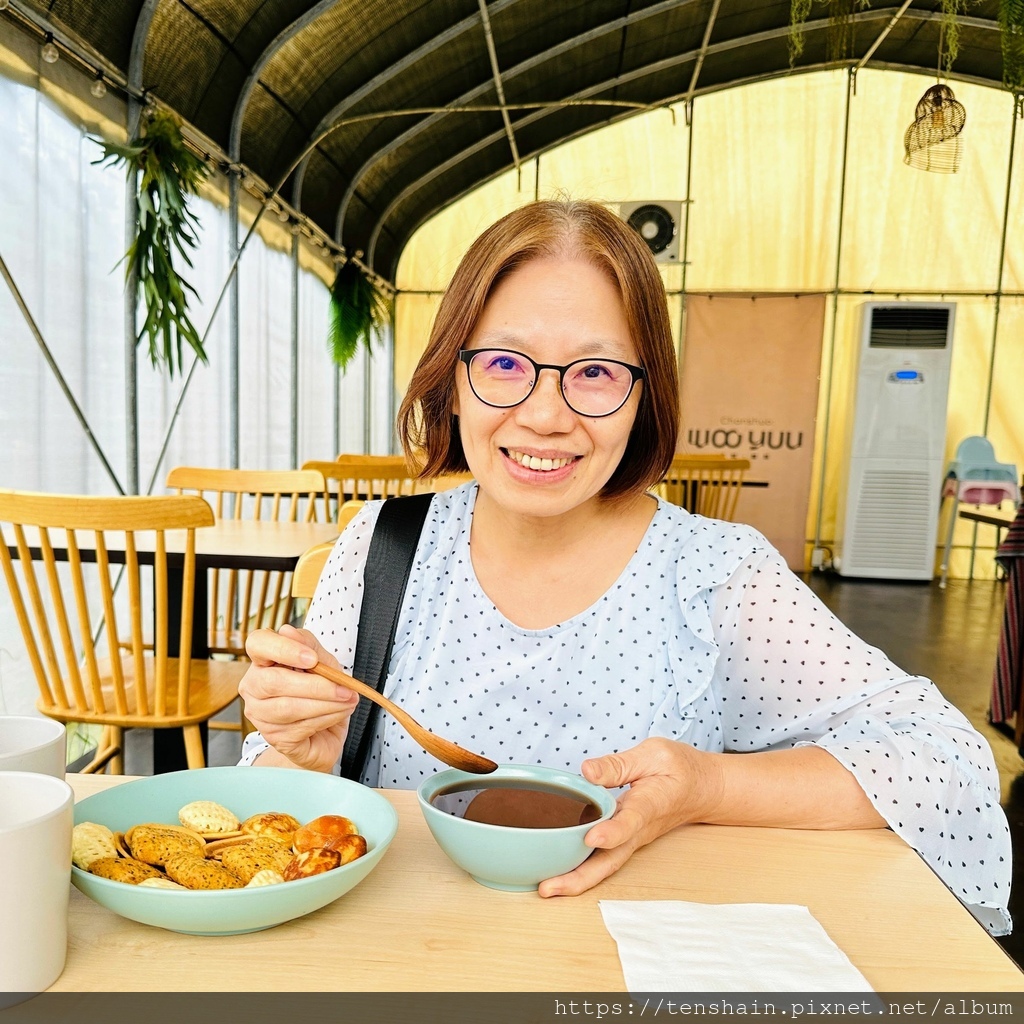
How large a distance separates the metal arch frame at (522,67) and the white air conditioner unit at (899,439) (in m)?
3.55

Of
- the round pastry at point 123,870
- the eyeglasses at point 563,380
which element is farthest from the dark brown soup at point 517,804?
the eyeglasses at point 563,380

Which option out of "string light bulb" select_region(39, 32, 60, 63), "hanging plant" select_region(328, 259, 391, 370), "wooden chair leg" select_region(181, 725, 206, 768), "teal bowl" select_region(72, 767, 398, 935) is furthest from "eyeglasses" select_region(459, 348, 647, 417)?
"hanging plant" select_region(328, 259, 391, 370)

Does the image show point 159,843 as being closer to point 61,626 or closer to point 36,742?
point 36,742

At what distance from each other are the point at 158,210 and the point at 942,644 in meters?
5.13

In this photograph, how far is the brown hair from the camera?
3.75 ft

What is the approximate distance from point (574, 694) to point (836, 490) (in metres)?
8.63

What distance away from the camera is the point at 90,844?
2.27 ft

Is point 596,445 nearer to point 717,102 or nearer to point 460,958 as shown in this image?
point 460,958

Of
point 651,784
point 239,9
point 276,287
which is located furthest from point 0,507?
point 276,287

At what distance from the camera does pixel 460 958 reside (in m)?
0.62

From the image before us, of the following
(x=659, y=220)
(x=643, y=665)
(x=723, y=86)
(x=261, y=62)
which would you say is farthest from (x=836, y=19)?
(x=723, y=86)

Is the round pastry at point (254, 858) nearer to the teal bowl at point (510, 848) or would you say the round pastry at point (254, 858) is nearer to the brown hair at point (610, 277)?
the teal bowl at point (510, 848)

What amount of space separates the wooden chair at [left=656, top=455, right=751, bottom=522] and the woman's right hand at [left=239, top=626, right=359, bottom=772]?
5015 millimetres

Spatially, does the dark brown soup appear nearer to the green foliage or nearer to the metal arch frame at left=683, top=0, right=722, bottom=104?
the green foliage
